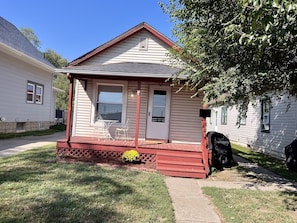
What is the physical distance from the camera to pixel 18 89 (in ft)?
46.6

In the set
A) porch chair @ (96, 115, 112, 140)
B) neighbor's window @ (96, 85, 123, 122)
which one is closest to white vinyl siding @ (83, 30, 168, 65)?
neighbor's window @ (96, 85, 123, 122)

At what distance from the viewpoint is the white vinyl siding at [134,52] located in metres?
10.4

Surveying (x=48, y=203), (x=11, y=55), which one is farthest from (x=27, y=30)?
(x=48, y=203)

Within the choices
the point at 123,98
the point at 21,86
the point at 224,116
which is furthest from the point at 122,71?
the point at 224,116

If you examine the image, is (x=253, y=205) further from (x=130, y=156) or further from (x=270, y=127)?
(x=270, y=127)

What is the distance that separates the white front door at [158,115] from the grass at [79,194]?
3002mm

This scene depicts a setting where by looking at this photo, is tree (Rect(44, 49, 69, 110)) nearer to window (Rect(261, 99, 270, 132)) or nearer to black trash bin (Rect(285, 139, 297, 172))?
window (Rect(261, 99, 270, 132))

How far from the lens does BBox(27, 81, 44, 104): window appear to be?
15.5 m

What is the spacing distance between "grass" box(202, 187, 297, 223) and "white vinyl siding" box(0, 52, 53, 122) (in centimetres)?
1128

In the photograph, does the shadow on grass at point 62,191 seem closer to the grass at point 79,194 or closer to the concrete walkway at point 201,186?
the grass at point 79,194

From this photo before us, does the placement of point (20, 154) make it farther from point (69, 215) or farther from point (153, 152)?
point (69, 215)

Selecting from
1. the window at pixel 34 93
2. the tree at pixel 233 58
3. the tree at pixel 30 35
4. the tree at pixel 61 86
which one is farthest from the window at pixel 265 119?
the tree at pixel 30 35

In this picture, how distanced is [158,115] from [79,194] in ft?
18.1

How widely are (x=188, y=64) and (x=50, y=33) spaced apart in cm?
3923
